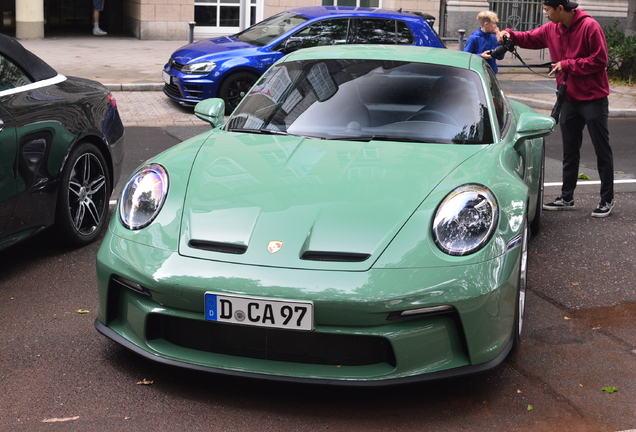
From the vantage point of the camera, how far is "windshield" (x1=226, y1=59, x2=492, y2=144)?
4410mm

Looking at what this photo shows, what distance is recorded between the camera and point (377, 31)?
12.5m

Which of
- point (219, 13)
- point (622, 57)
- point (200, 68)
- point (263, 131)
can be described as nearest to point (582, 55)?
point (263, 131)

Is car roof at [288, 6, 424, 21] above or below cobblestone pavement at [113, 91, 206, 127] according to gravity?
above

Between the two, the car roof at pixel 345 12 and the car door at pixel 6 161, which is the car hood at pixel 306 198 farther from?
the car roof at pixel 345 12

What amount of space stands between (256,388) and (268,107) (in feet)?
5.93

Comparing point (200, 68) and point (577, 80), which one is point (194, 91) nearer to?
point (200, 68)

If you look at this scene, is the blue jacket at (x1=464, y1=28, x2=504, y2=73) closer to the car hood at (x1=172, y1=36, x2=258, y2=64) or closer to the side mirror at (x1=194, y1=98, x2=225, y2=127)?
the car hood at (x1=172, y1=36, x2=258, y2=64)

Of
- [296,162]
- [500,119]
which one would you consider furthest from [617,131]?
[296,162]

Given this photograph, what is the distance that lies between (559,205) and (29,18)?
15.9 m

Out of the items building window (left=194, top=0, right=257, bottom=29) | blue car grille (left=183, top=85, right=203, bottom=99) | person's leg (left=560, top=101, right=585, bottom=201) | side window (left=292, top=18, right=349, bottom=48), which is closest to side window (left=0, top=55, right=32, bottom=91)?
person's leg (left=560, top=101, right=585, bottom=201)

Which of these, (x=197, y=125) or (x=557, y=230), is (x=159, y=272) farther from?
(x=197, y=125)

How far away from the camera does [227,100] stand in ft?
37.8

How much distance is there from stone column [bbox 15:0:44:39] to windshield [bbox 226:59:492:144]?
1599 centimetres

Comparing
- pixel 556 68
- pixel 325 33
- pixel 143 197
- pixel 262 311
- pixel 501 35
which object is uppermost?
pixel 501 35
